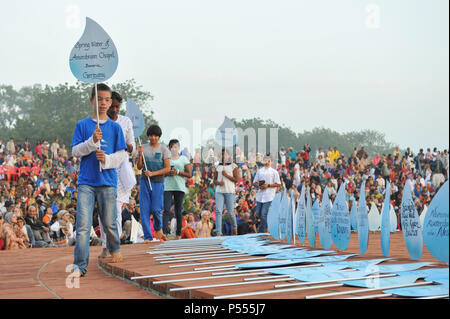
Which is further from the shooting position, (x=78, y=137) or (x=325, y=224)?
(x=325, y=224)

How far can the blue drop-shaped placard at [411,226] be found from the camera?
4.84 metres

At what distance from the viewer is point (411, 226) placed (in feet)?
16.2

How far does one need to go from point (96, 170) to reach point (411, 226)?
2684 millimetres

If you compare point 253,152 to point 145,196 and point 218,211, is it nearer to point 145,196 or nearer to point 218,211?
point 218,211

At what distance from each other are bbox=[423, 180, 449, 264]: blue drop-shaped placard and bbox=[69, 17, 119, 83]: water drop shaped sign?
3057mm

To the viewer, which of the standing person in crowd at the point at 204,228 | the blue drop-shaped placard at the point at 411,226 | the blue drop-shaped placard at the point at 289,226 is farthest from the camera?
the standing person in crowd at the point at 204,228

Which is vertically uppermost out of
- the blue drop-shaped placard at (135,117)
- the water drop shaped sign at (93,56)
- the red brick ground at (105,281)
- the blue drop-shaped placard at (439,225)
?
the water drop shaped sign at (93,56)

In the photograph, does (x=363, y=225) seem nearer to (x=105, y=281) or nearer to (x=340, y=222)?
(x=340, y=222)

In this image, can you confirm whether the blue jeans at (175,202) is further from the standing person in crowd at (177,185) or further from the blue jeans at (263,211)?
the blue jeans at (263,211)

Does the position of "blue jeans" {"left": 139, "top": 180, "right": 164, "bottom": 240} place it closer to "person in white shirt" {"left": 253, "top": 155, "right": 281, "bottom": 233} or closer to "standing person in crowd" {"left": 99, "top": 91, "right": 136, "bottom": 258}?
"standing person in crowd" {"left": 99, "top": 91, "right": 136, "bottom": 258}

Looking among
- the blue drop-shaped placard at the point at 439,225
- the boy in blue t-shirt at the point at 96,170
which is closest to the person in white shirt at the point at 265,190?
the boy in blue t-shirt at the point at 96,170

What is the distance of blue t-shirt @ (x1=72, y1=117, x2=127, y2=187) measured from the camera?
5191mm

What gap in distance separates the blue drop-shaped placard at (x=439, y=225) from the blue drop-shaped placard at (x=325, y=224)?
79.8 inches

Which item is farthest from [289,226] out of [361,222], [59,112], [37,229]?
[59,112]
